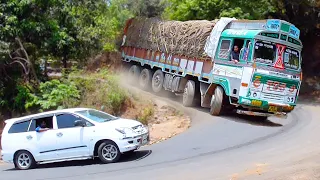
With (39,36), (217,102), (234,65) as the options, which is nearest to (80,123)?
(217,102)

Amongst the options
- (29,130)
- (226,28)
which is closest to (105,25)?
(226,28)

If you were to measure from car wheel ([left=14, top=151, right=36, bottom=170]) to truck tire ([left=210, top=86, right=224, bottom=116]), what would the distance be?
7503 mm

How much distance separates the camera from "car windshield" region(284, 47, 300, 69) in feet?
53.1

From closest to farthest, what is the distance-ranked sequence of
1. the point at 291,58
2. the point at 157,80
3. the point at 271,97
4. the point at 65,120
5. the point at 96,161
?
the point at 65,120 → the point at 96,161 → the point at 271,97 → the point at 291,58 → the point at 157,80

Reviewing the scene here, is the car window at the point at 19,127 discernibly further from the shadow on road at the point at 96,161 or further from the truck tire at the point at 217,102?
the truck tire at the point at 217,102

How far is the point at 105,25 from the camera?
2984cm

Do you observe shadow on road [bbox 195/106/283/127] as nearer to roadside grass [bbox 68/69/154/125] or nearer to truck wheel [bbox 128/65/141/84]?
roadside grass [bbox 68/69/154/125]

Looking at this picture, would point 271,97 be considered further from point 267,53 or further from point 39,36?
point 39,36

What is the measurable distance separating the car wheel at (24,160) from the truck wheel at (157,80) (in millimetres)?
10737

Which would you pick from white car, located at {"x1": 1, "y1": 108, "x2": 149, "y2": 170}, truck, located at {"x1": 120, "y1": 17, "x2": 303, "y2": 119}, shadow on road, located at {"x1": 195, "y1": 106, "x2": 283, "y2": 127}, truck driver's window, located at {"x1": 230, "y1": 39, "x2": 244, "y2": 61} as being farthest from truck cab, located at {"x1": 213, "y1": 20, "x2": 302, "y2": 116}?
white car, located at {"x1": 1, "y1": 108, "x2": 149, "y2": 170}

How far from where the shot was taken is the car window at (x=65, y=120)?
12.6m

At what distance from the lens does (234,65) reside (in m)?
16.7

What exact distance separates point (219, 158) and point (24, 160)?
5.91 metres

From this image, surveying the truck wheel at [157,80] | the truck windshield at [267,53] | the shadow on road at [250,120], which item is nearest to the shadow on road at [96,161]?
the shadow on road at [250,120]
